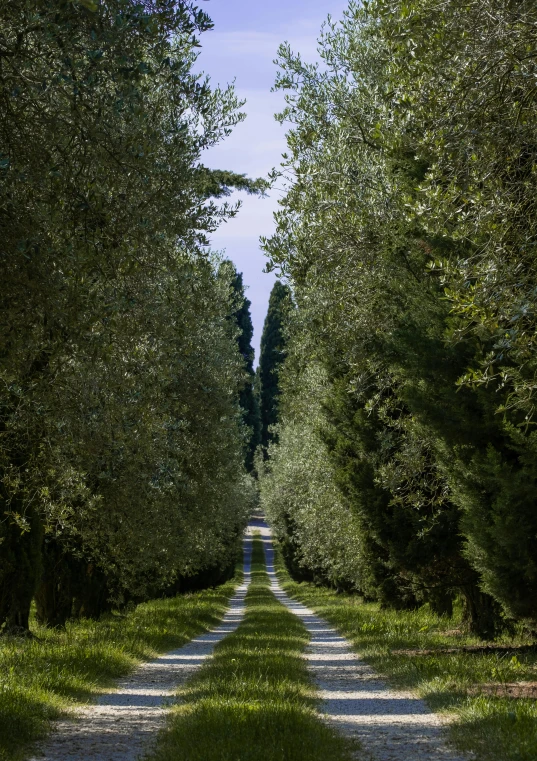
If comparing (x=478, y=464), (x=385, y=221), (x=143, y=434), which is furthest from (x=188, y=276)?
(x=478, y=464)

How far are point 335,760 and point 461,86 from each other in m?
5.85

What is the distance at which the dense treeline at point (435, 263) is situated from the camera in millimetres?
8094

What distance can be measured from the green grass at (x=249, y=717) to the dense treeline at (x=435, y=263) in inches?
121

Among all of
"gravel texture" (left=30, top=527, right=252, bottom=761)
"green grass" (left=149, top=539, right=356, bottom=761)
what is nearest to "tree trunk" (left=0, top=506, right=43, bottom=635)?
"gravel texture" (left=30, top=527, right=252, bottom=761)

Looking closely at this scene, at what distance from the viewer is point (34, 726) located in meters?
8.01

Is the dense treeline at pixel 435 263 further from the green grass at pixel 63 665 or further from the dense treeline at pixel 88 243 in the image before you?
the green grass at pixel 63 665

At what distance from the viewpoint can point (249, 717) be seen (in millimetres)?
7816

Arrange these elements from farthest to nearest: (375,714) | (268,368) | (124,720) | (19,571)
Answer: (268,368), (19,571), (375,714), (124,720)

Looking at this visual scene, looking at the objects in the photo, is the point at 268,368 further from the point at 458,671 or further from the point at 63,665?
the point at 63,665

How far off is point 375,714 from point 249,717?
7.19 ft

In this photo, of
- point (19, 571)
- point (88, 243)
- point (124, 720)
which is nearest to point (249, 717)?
point (124, 720)

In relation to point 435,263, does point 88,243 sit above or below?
below

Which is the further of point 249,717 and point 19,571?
point 19,571

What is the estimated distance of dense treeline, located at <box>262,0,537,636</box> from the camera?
8094mm
